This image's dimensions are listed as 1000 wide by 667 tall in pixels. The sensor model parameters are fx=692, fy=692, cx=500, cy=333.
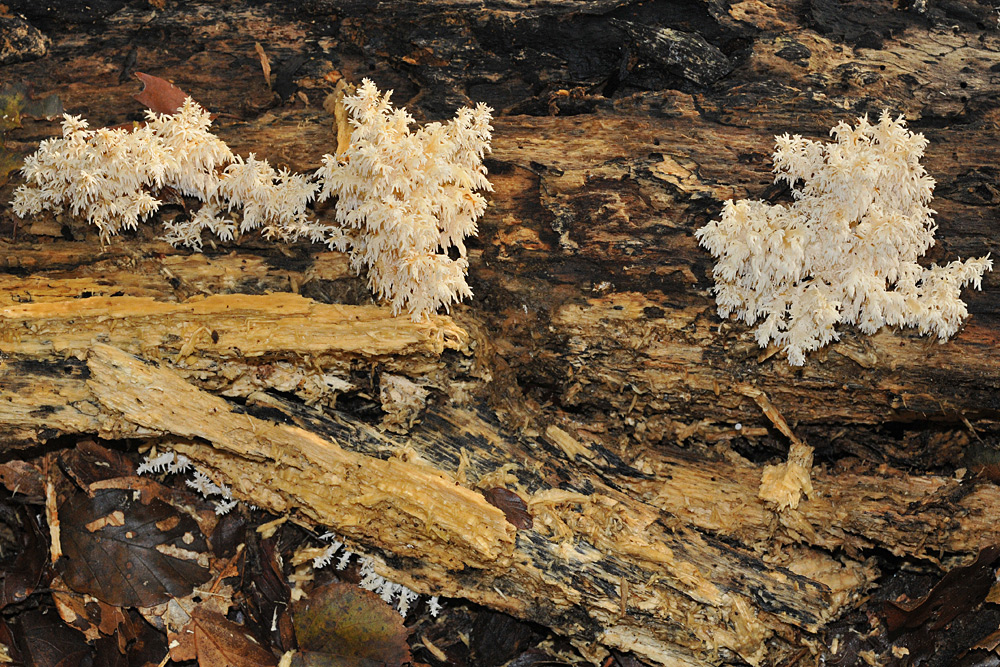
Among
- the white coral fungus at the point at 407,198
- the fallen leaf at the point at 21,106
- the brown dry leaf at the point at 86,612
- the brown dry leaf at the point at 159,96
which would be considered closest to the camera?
the white coral fungus at the point at 407,198

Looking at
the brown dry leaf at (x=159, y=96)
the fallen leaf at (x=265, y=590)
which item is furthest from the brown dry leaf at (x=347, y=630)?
the brown dry leaf at (x=159, y=96)

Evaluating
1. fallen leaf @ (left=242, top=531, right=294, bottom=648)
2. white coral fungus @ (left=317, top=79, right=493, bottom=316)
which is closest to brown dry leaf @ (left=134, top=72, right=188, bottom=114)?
white coral fungus @ (left=317, top=79, right=493, bottom=316)

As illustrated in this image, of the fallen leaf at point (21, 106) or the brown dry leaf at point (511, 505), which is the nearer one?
the brown dry leaf at point (511, 505)

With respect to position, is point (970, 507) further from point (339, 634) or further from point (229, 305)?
point (229, 305)

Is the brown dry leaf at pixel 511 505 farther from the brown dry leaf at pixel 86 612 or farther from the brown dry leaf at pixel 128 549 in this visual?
the brown dry leaf at pixel 86 612

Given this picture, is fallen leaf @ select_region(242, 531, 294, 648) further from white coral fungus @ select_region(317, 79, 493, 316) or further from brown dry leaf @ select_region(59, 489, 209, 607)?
white coral fungus @ select_region(317, 79, 493, 316)

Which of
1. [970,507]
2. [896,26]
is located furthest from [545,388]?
[896,26]

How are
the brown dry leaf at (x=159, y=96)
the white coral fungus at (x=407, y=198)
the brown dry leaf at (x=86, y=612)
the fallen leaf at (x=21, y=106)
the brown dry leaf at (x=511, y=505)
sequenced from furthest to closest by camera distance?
1. the fallen leaf at (x=21, y=106)
2. the brown dry leaf at (x=159, y=96)
3. the brown dry leaf at (x=511, y=505)
4. the brown dry leaf at (x=86, y=612)
5. the white coral fungus at (x=407, y=198)
